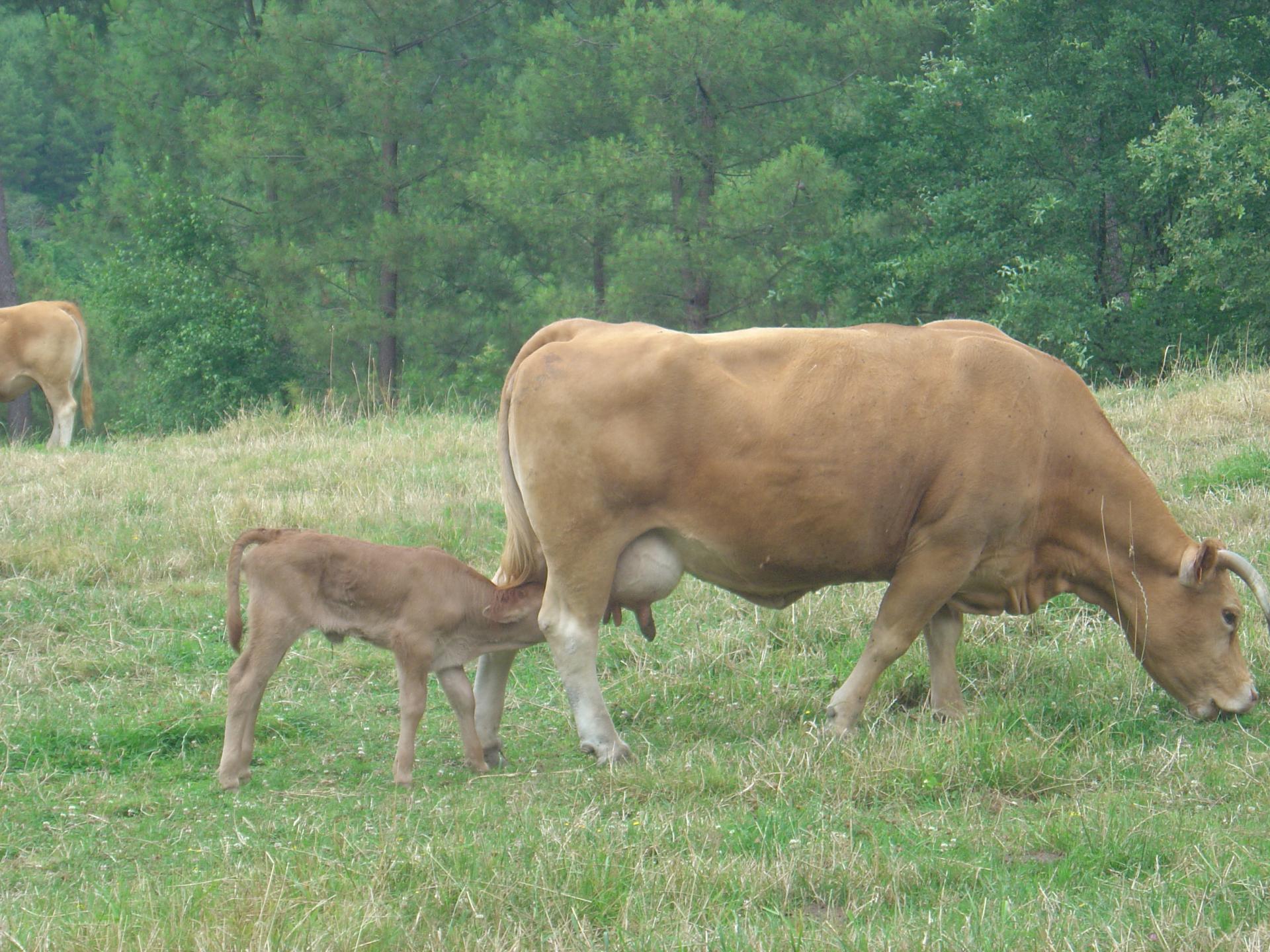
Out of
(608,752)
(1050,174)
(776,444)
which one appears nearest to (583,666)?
(608,752)

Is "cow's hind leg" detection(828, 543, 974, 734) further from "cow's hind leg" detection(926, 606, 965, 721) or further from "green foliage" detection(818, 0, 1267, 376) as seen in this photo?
"green foliage" detection(818, 0, 1267, 376)

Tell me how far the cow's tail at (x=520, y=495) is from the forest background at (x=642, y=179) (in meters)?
14.1

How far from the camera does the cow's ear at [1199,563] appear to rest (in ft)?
20.5

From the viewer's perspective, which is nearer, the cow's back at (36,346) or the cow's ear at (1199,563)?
the cow's ear at (1199,563)

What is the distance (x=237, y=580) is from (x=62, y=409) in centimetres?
1270

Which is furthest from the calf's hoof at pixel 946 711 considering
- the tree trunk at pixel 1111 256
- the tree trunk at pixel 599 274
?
the tree trunk at pixel 599 274

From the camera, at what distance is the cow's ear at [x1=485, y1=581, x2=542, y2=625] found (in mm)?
6102

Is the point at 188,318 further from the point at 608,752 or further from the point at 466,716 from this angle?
the point at 608,752

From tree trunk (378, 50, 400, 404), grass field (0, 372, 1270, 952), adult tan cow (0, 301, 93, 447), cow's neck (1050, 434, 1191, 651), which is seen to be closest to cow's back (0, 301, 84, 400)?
adult tan cow (0, 301, 93, 447)

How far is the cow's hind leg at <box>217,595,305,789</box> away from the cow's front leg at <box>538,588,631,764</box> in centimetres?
108

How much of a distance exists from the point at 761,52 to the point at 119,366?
20.9 m

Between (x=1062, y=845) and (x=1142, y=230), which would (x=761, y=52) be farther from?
(x=1062, y=845)

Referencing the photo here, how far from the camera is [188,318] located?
100ft

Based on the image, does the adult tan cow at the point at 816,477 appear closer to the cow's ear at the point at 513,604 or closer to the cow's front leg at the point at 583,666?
the cow's front leg at the point at 583,666
